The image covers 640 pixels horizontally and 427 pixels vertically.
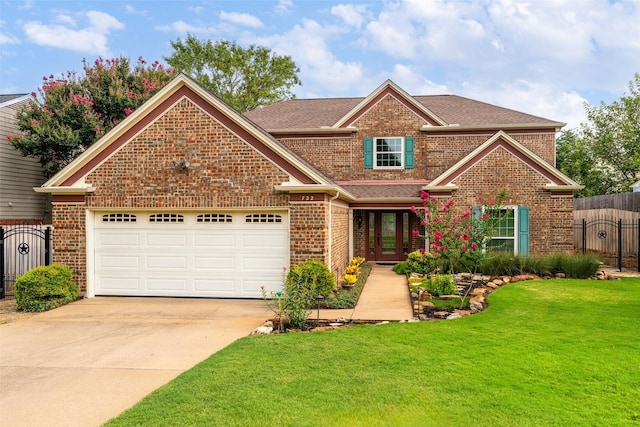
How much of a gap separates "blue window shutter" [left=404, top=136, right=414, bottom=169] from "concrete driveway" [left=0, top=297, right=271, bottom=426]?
35.6 feet

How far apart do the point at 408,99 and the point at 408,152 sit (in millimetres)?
2364

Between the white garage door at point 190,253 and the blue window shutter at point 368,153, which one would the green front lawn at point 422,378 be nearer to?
the white garage door at point 190,253

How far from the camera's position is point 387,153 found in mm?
19328

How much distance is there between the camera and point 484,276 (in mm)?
13219

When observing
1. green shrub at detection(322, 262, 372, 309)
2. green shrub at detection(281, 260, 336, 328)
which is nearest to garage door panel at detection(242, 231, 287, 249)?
green shrub at detection(281, 260, 336, 328)

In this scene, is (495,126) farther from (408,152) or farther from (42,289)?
(42,289)

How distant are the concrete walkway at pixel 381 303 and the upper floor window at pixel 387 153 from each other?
6286 millimetres

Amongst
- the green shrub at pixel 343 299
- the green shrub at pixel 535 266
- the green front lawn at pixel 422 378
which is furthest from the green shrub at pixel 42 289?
the green shrub at pixel 535 266

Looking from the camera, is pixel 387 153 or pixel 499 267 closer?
pixel 499 267

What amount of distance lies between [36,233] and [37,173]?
8.23 metres

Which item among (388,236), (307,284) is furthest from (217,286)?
(388,236)

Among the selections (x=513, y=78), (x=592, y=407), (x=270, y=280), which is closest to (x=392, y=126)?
(x=513, y=78)

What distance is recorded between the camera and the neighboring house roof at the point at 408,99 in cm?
1884

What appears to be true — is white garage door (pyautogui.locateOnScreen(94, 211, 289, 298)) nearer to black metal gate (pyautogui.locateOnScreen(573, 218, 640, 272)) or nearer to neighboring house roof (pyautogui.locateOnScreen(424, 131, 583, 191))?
neighboring house roof (pyautogui.locateOnScreen(424, 131, 583, 191))
